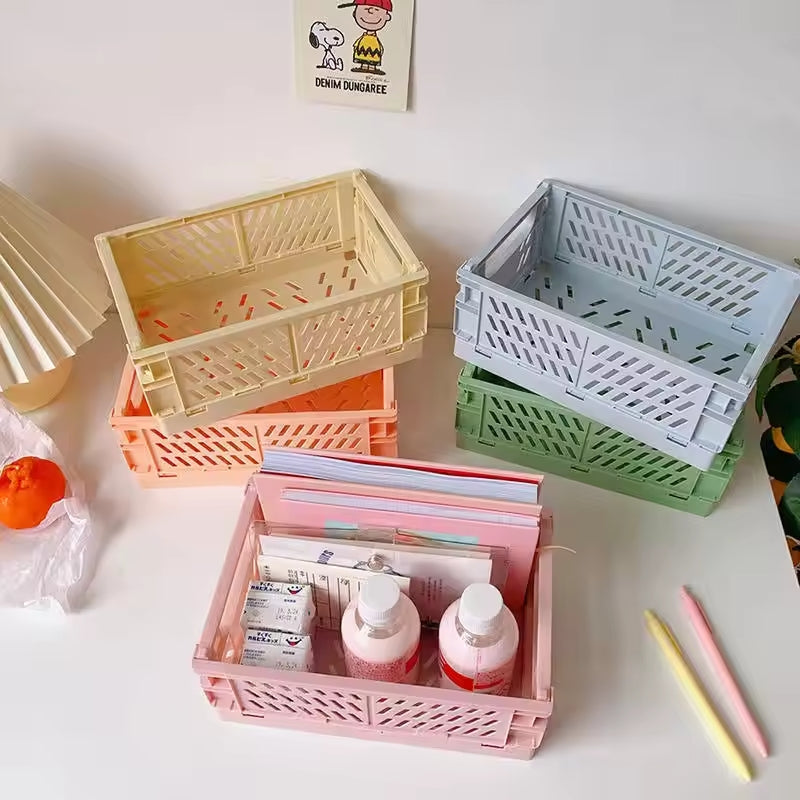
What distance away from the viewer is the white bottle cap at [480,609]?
2.19ft

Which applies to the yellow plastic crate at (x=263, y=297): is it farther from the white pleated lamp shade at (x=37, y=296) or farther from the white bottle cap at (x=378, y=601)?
the white bottle cap at (x=378, y=601)

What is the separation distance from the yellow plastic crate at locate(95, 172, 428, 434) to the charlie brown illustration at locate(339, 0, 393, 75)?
129 millimetres

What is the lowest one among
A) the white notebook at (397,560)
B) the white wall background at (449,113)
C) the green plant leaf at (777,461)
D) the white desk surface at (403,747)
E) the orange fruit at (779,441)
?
the white desk surface at (403,747)

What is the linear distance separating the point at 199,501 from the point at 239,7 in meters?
0.52

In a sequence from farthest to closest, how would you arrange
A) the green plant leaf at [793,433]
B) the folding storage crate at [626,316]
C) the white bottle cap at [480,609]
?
the green plant leaf at [793,433]
the folding storage crate at [626,316]
the white bottle cap at [480,609]

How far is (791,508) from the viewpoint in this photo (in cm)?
97

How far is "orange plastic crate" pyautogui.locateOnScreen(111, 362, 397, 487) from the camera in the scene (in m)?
0.88

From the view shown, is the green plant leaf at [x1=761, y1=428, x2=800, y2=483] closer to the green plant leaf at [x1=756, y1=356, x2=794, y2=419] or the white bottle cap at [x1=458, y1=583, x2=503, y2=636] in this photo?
the green plant leaf at [x1=756, y1=356, x2=794, y2=419]

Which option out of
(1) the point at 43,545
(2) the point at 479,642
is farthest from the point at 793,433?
(1) the point at 43,545

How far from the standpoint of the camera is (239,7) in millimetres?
840

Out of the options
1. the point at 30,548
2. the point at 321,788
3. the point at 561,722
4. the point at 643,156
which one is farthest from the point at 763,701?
the point at 30,548

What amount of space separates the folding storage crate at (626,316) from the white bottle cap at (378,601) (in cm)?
29

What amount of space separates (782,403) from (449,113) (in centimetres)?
48

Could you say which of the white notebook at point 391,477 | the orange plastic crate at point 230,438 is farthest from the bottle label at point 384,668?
the orange plastic crate at point 230,438
